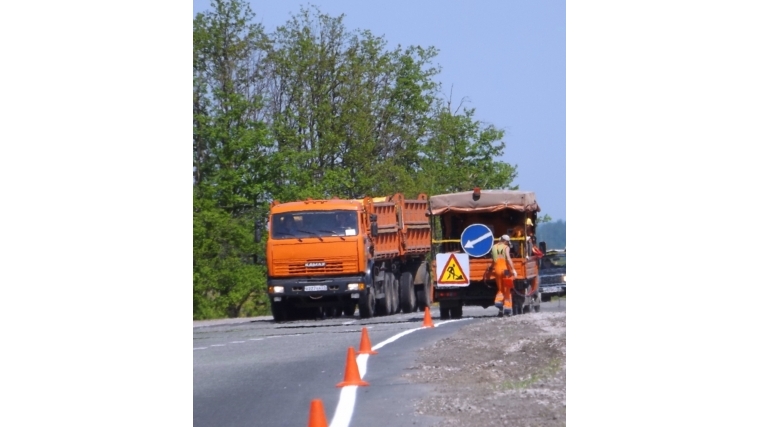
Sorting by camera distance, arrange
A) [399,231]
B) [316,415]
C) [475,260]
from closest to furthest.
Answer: [316,415], [475,260], [399,231]

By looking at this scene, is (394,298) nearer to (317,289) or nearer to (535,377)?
(317,289)

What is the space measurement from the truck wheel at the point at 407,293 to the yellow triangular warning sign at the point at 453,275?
26.3 feet

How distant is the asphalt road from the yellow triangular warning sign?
621 millimetres

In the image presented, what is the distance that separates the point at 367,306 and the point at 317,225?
2.00 meters

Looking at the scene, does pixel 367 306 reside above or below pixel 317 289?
below

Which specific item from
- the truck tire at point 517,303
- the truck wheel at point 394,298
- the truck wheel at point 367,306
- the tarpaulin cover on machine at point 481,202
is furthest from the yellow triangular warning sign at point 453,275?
the truck wheel at point 394,298

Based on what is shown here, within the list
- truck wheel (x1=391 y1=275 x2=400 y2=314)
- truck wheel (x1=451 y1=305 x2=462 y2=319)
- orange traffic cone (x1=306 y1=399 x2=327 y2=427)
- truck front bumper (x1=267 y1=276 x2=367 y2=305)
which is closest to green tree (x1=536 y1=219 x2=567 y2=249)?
orange traffic cone (x1=306 y1=399 x2=327 y2=427)

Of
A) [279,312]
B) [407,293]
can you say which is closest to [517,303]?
[279,312]

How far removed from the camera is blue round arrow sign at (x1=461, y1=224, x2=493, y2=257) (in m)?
16.6

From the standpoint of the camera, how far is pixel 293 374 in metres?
12.9

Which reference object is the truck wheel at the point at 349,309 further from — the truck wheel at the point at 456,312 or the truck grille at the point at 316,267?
the truck wheel at the point at 456,312
